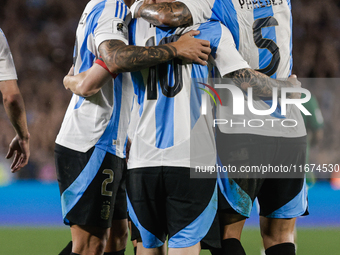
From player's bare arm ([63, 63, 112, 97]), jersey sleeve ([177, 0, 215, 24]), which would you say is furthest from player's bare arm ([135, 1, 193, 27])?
player's bare arm ([63, 63, 112, 97])

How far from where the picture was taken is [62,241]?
416 cm

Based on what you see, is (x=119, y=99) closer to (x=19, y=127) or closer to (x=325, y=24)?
(x=19, y=127)

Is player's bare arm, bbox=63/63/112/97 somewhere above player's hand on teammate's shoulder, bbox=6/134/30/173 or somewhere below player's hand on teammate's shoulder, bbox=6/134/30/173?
above

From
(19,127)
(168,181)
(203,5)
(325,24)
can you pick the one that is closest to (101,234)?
(168,181)

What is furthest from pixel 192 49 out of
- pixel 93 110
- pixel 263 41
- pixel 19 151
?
pixel 19 151

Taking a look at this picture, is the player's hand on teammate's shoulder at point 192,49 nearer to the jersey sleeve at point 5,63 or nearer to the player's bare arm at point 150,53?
the player's bare arm at point 150,53

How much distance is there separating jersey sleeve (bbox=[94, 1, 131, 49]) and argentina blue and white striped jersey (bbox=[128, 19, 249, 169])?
124 mm

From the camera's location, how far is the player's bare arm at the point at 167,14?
180cm

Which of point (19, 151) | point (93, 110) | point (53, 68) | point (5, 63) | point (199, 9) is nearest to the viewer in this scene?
point (199, 9)

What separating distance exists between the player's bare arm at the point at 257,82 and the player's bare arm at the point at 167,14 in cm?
33

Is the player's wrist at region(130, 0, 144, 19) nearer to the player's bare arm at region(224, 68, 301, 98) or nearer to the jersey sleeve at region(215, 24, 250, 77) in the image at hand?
the jersey sleeve at region(215, 24, 250, 77)

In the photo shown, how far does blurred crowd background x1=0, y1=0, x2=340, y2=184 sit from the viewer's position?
955cm

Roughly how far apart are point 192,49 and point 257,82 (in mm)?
375

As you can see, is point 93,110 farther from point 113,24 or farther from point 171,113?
point 171,113
